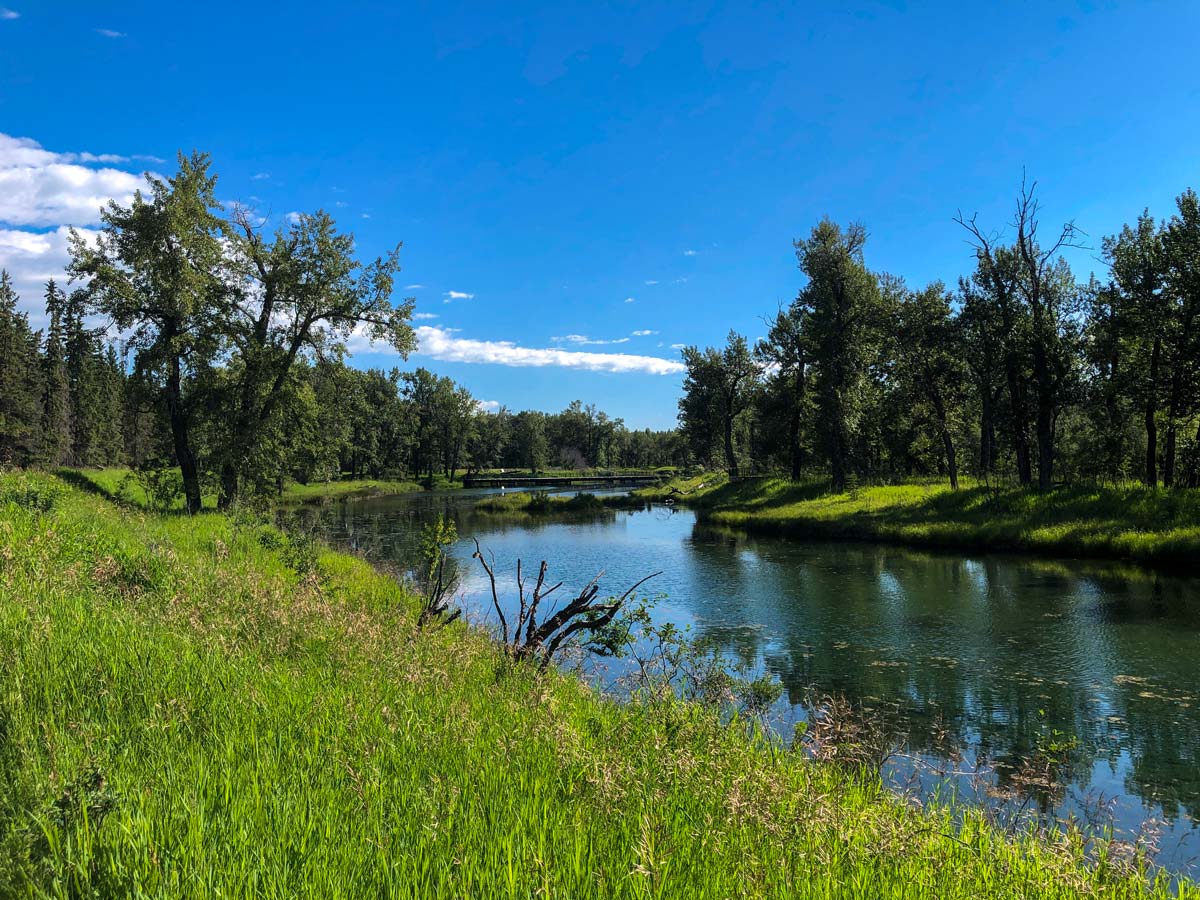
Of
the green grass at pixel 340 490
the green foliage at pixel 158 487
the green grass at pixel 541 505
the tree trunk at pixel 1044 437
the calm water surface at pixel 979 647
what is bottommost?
the calm water surface at pixel 979 647

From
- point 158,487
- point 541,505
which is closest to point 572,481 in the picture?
point 541,505

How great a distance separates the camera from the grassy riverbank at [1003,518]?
2172 cm

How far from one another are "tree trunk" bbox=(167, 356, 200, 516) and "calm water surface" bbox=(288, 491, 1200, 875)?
6450 millimetres

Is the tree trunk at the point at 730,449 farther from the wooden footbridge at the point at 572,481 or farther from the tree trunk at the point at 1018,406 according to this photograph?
the tree trunk at the point at 1018,406

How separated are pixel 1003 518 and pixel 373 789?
2937 centimetres

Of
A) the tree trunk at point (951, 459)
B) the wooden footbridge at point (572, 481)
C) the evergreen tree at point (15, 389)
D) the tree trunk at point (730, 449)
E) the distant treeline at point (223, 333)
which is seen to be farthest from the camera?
the wooden footbridge at point (572, 481)

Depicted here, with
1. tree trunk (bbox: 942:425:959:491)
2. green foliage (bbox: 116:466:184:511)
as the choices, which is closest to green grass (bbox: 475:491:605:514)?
tree trunk (bbox: 942:425:959:491)

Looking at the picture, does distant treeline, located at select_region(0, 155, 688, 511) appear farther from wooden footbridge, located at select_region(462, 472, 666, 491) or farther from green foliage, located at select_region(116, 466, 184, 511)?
wooden footbridge, located at select_region(462, 472, 666, 491)

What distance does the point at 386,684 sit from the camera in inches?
222

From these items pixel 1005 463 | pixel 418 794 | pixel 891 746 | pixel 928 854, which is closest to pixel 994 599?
pixel 891 746

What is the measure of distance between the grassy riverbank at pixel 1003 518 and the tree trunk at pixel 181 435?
26869 millimetres

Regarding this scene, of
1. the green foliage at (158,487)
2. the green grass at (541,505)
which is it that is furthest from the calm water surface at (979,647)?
the green grass at (541,505)

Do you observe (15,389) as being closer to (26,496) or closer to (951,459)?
(26,496)

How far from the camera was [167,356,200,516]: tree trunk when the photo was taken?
22328 mm
